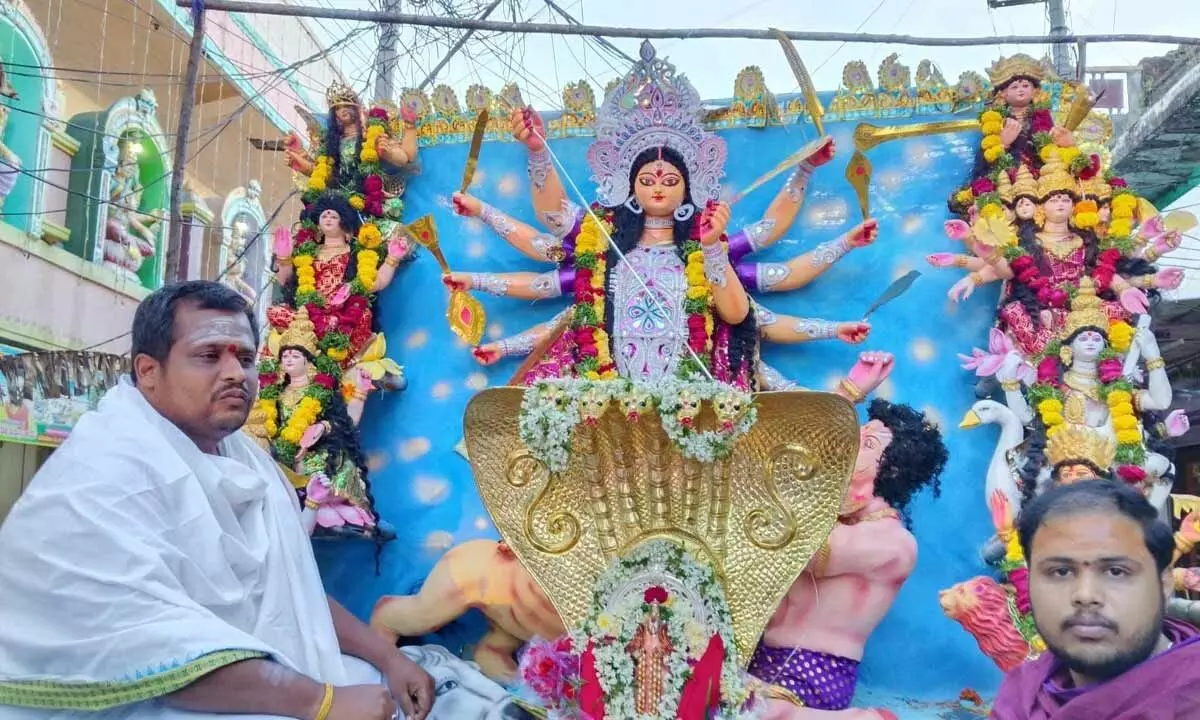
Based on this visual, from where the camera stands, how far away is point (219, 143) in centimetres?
1166

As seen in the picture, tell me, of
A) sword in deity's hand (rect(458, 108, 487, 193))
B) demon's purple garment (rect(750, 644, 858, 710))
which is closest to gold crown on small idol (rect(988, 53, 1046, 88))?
sword in deity's hand (rect(458, 108, 487, 193))

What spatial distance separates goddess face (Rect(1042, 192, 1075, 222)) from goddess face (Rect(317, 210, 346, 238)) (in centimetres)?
394

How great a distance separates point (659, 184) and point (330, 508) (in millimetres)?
2456

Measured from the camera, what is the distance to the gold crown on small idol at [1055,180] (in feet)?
16.0

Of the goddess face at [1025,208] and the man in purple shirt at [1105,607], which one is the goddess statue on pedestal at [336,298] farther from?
the man in purple shirt at [1105,607]

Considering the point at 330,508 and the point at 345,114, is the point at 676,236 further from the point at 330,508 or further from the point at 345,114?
the point at 330,508

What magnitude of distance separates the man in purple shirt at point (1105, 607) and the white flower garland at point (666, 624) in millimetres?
1474

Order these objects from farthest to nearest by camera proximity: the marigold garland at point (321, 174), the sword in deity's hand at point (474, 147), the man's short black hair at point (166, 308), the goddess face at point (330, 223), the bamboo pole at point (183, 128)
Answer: the bamboo pole at point (183, 128) → the marigold garland at point (321, 174) → the goddess face at point (330, 223) → the sword in deity's hand at point (474, 147) → the man's short black hair at point (166, 308)

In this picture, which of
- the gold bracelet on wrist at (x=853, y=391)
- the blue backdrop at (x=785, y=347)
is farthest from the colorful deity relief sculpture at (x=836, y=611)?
the blue backdrop at (x=785, y=347)

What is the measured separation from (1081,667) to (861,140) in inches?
147

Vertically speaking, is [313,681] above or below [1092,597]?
below

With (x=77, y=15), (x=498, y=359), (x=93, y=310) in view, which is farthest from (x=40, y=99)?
(x=498, y=359)

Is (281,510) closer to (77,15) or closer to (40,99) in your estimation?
(40,99)

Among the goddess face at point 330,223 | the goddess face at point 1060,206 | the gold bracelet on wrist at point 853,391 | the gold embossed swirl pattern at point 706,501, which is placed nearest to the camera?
the gold embossed swirl pattern at point 706,501
